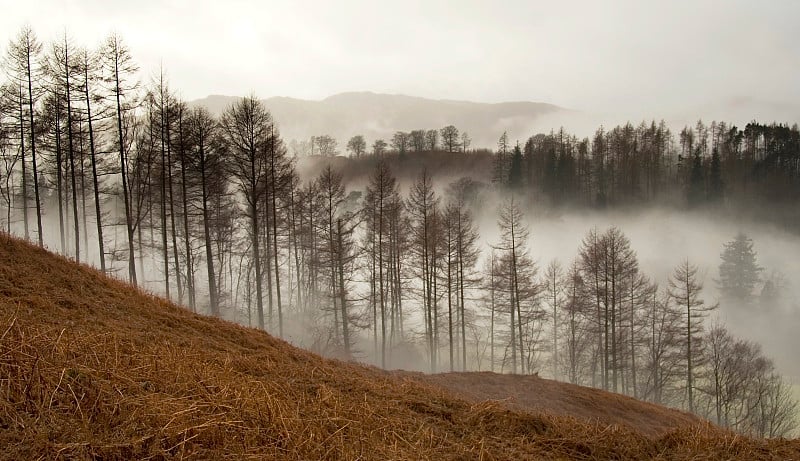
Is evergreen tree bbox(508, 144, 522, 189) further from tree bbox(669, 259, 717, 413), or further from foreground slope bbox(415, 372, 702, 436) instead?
foreground slope bbox(415, 372, 702, 436)

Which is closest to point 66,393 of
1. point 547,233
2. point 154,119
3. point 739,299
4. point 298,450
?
point 298,450

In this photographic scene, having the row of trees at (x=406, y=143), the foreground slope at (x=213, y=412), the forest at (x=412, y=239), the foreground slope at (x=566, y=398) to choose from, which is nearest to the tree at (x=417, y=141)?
the row of trees at (x=406, y=143)

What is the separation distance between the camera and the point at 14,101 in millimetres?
20438

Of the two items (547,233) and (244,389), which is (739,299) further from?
(244,389)

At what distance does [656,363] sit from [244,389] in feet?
109

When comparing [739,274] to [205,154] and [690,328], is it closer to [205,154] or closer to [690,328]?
[690,328]

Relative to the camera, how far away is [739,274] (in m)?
54.0

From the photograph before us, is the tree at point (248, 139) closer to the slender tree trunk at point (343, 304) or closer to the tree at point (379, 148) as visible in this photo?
the slender tree trunk at point (343, 304)

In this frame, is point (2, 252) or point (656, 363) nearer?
point (2, 252)

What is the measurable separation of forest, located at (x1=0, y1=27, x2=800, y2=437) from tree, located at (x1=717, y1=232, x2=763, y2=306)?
25 cm

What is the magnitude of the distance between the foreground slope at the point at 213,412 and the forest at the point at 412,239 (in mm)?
14839

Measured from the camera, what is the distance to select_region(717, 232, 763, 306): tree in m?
53.2

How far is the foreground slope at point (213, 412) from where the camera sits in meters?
3.29

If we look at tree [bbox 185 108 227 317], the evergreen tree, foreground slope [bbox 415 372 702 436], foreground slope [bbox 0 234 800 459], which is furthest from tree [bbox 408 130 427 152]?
foreground slope [bbox 0 234 800 459]
